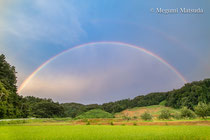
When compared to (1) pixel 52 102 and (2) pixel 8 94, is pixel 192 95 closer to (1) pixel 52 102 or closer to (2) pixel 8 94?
(1) pixel 52 102

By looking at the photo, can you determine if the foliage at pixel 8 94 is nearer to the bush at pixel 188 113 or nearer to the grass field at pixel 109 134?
the grass field at pixel 109 134

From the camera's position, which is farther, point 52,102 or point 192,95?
point 52,102

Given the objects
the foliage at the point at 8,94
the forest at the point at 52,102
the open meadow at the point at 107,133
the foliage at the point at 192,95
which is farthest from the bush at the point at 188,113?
the foliage at the point at 8,94

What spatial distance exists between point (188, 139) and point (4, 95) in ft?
146

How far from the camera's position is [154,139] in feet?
44.2

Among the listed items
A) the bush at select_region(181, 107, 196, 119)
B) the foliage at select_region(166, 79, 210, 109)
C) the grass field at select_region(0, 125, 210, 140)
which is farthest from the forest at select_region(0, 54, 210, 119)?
the grass field at select_region(0, 125, 210, 140)

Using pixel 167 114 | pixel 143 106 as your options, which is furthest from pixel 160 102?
pixel 167 114

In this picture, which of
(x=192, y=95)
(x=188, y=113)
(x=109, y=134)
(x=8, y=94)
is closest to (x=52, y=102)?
(x=8, y=94)

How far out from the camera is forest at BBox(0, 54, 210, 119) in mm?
Answer: 47256

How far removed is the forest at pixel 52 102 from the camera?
47256 mm

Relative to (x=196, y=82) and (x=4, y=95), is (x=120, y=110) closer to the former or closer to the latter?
(x=196, y=82)

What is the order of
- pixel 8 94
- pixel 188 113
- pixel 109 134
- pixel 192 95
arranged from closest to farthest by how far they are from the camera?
1. pixel 109 134
2. pixel 188 113
3. pixel 8 94
4. pixel 192 95

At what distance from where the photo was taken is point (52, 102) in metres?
78.8

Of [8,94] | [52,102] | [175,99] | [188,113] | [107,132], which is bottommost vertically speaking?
[107,132]
